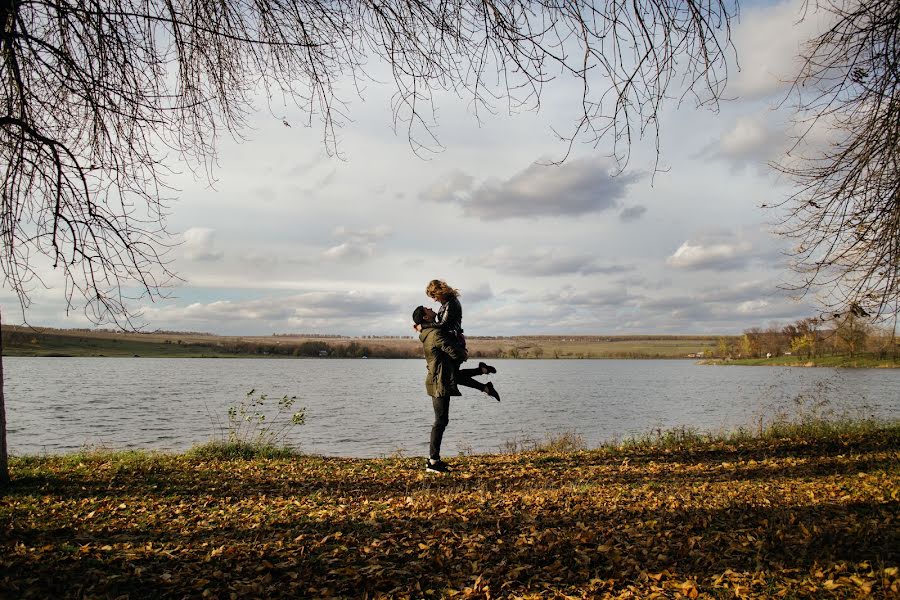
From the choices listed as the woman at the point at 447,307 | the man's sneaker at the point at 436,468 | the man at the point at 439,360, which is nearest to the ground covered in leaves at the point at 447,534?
the man's sneaker at the point at 436,468

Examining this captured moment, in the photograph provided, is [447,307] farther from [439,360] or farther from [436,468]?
[436,468]

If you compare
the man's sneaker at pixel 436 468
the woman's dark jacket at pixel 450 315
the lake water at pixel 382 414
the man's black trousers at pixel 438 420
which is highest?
the woman's dark jacket at pixel 450 315

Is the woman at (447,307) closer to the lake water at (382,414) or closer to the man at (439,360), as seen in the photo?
the man at (439,360)

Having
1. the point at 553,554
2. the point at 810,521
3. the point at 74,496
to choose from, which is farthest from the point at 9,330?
the point at 810,521

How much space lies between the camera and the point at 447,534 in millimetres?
4906

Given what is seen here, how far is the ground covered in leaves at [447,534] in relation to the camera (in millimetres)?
3938

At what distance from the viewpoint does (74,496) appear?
6719mm

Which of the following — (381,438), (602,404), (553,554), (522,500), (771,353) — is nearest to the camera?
(553,554)

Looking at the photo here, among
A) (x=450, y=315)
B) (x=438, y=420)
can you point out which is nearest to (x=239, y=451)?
(x=438, y=420)

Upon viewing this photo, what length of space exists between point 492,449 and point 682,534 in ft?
32.5

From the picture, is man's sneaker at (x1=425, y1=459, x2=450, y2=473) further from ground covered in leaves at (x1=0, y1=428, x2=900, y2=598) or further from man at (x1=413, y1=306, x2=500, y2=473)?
man at (x1=413, y1=306, x2=500, y2=473)

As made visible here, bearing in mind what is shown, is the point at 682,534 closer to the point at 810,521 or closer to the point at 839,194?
the point at 810,521

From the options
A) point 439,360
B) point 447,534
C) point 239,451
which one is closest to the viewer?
point 447,534

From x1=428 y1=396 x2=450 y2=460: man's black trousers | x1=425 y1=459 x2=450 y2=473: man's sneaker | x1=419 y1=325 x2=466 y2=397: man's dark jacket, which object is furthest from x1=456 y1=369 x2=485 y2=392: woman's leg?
x1=425 y1=459 x2=450 y2=473: man's sneaker
